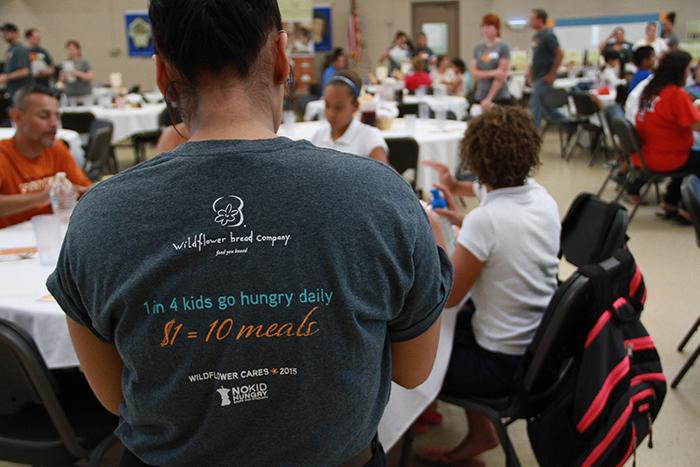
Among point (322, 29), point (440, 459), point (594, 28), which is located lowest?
point (440, 459)

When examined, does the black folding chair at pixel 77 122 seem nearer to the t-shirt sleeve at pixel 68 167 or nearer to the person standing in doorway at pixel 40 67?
the person standing in doorway at pixel 40 67

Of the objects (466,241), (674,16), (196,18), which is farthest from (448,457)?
(674,16)

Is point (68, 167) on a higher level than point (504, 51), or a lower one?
lower

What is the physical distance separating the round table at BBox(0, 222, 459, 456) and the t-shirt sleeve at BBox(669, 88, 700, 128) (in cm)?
356

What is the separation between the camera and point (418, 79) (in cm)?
831

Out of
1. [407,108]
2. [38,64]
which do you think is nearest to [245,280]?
[407,108]

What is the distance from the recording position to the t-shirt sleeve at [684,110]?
15.5 feet

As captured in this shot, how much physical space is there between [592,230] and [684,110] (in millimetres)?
2947

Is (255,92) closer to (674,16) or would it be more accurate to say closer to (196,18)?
(196,18)

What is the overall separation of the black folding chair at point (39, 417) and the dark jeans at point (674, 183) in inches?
177

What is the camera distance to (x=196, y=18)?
0.82 meters

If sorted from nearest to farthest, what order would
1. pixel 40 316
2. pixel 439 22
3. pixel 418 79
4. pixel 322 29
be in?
pixel 40 316
pixel 418 79
pixel 322 29
pixel 439 22

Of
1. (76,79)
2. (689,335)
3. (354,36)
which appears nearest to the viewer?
(689,335)

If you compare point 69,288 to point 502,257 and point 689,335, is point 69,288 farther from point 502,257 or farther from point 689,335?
point 689,335
